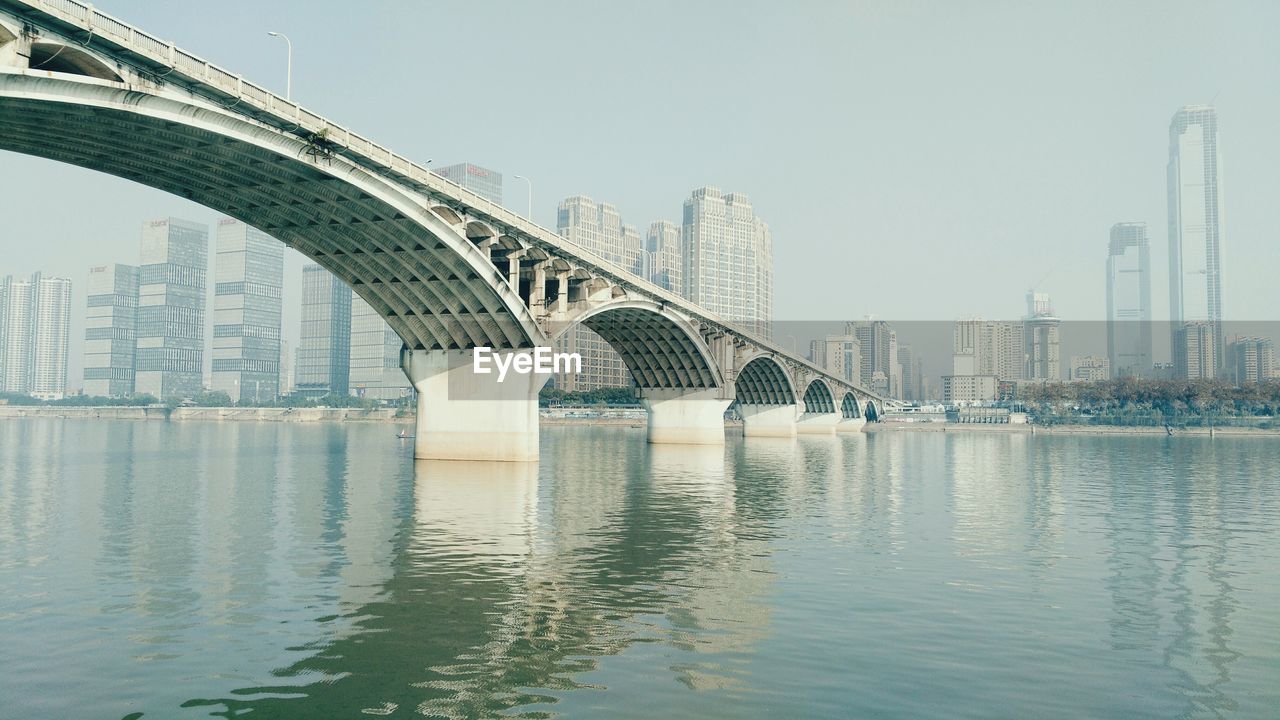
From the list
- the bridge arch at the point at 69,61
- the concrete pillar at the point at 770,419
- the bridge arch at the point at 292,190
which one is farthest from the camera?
the concrete pillar at the point at 770,419

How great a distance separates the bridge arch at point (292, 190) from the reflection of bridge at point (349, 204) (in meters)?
0.10

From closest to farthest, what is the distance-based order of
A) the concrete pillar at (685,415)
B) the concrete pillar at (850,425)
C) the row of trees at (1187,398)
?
the concrete pillar at (685,415) < the row of trees at (1187,398) < the concrete pillar at (850,425)

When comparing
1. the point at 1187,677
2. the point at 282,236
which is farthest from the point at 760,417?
the point at 1187,677

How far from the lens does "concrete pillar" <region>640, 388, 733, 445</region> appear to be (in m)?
97.8

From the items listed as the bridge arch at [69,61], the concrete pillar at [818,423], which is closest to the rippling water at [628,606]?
the bridge arch at [69,61]

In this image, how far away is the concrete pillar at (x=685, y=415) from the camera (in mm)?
97812

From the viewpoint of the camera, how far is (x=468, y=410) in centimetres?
5803

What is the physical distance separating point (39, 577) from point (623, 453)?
61343mm

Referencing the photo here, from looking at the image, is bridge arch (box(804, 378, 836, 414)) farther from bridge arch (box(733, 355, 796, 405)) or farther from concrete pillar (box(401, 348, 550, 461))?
concrete pillar (box(401, 348, 550, 461))

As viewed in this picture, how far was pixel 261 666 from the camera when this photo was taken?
531 inches

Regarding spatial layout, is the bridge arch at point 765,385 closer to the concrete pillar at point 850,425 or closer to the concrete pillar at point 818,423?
the concrete pillar at point 818,423

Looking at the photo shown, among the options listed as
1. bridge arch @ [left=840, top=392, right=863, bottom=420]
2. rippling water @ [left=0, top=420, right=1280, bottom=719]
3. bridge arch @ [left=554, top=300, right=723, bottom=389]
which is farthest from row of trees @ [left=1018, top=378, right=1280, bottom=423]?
rippling water @ [left=0, top=420, right=1280, bottom=719]

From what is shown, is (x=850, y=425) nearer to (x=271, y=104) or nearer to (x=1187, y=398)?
(x=1187, y=398)

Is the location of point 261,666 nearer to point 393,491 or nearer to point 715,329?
point 393,491
